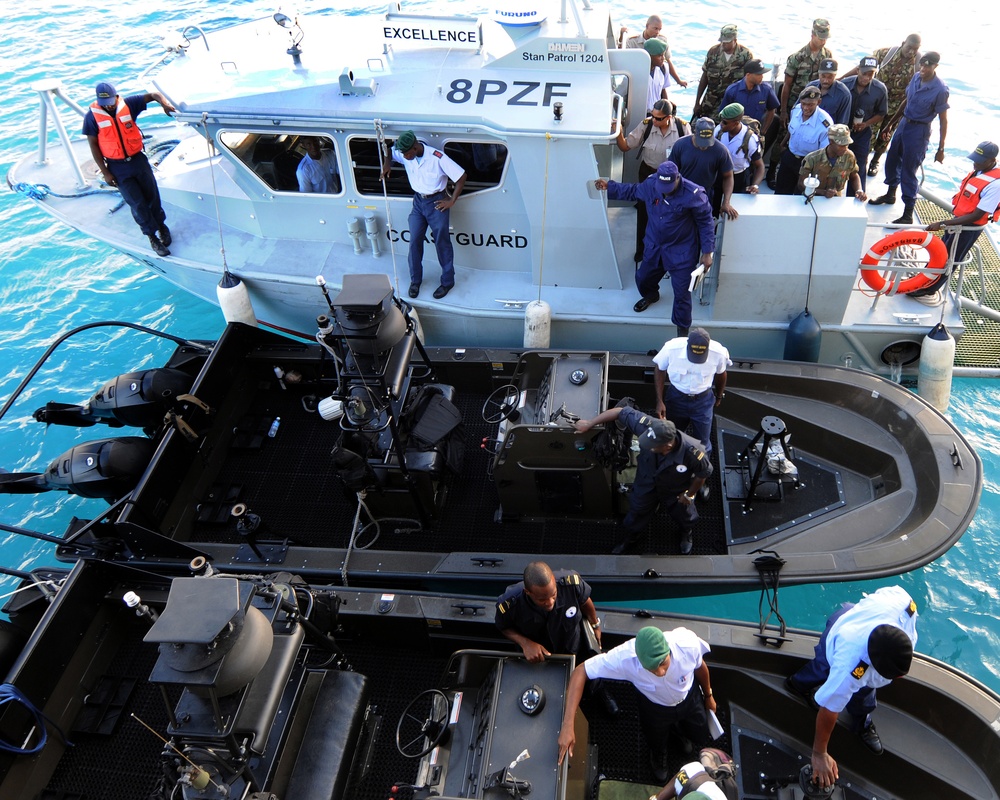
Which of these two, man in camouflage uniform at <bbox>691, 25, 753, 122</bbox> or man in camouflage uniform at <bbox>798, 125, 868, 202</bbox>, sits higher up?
man in camouflage uniform at <bbox>691, 25, 753, 122</bbox>

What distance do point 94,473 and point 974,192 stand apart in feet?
20.7

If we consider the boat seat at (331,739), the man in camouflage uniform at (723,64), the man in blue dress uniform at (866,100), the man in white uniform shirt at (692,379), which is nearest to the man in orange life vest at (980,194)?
the man in blue dress uniform at (866,100)

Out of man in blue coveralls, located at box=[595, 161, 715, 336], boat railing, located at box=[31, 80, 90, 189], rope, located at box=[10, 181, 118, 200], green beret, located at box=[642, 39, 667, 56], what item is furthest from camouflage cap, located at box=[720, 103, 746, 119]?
rope, located at box=[10, 181, 118, 200]

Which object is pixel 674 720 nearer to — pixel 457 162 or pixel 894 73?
pixel 457 162

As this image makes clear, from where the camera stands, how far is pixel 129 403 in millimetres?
5129

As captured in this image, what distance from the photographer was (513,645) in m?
3.76

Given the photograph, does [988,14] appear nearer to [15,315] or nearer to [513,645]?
[513,645]

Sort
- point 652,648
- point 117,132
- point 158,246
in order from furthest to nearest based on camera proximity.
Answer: point 158,246 < point 117,132 < point 652,648

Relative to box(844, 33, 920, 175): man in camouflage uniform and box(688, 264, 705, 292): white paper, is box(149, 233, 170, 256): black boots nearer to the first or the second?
box(688, 264, 705, 292): white paper

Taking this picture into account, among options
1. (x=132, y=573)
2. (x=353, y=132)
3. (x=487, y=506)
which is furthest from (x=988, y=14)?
(x=132, y=573)

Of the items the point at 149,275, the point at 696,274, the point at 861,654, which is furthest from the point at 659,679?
the point at 149,275

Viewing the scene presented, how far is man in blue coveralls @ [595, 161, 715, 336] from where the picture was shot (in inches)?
184

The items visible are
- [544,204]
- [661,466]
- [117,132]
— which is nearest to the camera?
[661,466]

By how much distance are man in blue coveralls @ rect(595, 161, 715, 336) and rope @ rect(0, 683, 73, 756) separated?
4421mm
